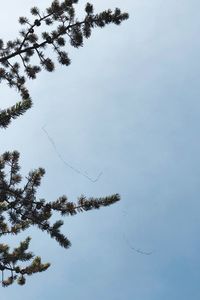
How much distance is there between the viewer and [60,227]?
8.45 meters

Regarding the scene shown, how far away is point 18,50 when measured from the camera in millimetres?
9984

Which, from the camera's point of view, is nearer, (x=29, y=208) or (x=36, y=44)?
(x=29, y=208)

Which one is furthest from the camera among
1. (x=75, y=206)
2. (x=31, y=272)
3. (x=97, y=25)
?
(x=97, y=25)

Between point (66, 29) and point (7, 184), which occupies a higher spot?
point (66, 29)

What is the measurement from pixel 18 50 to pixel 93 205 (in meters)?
4.39

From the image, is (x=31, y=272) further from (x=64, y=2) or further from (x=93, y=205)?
(x=64, y=2)

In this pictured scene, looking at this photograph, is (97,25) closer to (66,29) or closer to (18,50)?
(66,29)

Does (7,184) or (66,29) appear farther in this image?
(66,29)

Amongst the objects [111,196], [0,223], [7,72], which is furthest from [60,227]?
[7,72]

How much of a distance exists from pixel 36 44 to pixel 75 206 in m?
4.15

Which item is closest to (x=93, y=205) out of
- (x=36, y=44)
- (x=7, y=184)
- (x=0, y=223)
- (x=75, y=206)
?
(x=75, y=206)

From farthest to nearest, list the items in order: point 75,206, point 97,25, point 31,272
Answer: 1. point 97,25
2. point 31,272
3. point 75,206

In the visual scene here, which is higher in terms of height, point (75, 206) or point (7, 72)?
point (7, 72)

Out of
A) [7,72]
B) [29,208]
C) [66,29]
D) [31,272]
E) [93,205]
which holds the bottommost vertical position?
[31,272]
